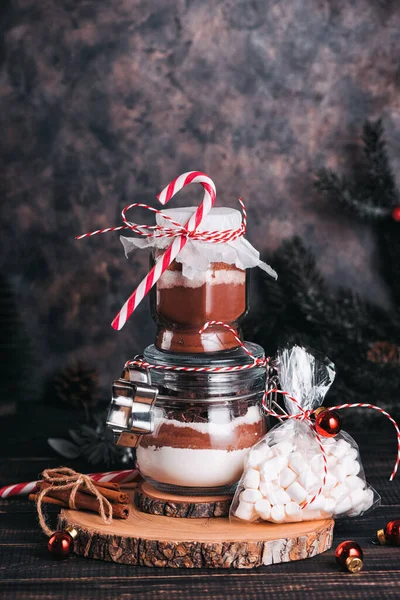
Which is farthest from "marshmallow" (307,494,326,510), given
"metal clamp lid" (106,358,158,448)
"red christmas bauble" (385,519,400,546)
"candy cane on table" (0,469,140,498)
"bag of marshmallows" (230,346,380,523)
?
"candy cane on table" (0,469,140,498)

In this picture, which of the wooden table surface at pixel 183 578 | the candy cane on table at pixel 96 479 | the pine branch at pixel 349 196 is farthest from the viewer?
the pine branch at pixel 349 196

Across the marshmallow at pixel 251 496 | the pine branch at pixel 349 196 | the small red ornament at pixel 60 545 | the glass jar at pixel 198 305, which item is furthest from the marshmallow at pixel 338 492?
the pine branch at pixel 349 196

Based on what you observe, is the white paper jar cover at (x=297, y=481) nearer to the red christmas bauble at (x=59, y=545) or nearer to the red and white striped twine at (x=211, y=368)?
the red and white striped twine at (x=211, y=368)

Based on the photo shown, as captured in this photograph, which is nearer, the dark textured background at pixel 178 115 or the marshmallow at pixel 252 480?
the marshmallow at pixel 252 480

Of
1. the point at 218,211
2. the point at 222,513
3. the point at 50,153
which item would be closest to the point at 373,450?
the point at 222,513

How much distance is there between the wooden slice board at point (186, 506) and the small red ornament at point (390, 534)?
0.69ft

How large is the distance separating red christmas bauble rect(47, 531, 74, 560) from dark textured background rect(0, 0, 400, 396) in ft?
3.33

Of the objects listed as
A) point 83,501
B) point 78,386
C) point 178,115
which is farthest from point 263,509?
point 178,115

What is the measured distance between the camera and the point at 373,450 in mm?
1673

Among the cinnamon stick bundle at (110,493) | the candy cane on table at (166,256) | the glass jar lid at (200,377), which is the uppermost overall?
the candy cane on table at (166,256)

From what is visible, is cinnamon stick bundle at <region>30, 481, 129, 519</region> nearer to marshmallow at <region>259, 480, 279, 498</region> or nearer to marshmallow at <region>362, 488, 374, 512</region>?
marshmallow at <region>259, 480, 279, 498</region>

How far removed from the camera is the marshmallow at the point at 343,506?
117 cm

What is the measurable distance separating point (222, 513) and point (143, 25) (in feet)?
4.14

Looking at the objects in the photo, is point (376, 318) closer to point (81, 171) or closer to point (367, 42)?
point (367, 42)
